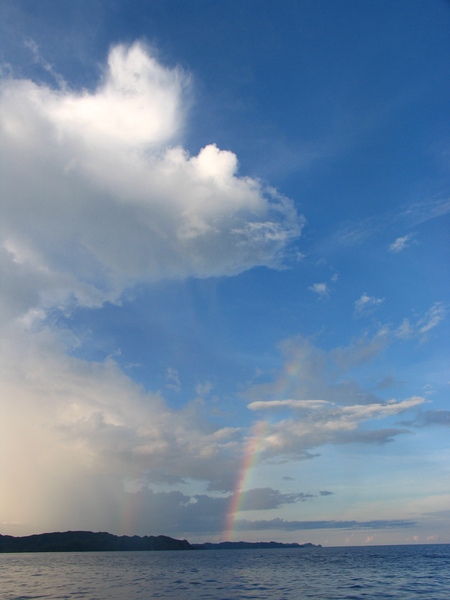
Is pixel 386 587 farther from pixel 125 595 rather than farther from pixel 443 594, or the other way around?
pixel 125 595

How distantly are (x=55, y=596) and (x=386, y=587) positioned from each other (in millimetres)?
50945

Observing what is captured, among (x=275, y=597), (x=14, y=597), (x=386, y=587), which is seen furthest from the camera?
(x=386, y=587)

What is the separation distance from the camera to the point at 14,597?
6250 centimetres

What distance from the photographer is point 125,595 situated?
64.5 meters

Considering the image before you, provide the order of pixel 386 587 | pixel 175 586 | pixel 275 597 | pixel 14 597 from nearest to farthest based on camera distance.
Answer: pixel 275 597, pixel 14 597, pixel 386 587, pixel 175 586

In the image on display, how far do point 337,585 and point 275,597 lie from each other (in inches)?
855

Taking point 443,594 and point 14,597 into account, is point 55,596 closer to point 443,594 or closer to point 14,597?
point 14,597

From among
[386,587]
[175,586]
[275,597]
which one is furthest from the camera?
[175,586]

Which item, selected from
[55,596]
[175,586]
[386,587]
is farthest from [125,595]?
[386,587]

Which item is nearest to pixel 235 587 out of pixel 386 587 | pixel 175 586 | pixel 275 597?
pixel 175 586

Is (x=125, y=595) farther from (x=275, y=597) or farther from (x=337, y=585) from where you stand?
(x=337, y=585)

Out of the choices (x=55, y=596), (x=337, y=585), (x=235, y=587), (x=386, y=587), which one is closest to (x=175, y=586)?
(x=235, y=587)

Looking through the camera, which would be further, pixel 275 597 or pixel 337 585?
pixel 337 585

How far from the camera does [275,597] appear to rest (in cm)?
5822
